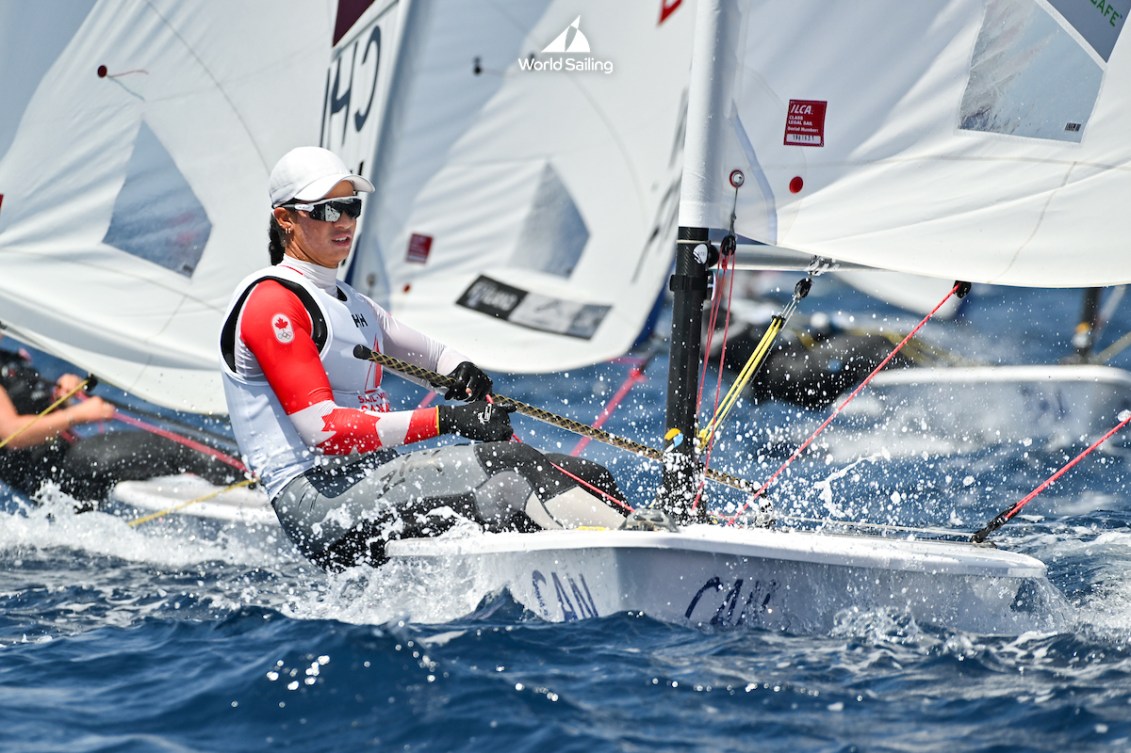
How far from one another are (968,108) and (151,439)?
3.83 metres

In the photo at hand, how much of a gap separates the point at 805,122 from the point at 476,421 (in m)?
1.19

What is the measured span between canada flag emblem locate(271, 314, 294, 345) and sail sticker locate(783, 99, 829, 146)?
141 cm

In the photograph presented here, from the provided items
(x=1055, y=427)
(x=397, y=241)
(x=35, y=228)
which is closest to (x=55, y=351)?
(x=35, y=228)

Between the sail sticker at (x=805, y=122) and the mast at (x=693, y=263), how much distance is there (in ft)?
0.63

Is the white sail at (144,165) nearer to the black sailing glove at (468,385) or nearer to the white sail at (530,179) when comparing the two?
the white sail at (530,179)

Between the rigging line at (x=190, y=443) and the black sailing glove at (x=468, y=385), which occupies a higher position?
the black sailing glove at (x=468, y=385)

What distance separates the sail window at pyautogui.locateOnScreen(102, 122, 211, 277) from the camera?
597cm

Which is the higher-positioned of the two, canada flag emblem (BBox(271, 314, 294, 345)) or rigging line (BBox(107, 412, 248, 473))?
canada flag emblem (BBox(271, 314, 294, 345))

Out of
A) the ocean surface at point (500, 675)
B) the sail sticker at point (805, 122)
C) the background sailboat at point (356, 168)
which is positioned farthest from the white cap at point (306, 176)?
the background sailboat at point (356, 168)

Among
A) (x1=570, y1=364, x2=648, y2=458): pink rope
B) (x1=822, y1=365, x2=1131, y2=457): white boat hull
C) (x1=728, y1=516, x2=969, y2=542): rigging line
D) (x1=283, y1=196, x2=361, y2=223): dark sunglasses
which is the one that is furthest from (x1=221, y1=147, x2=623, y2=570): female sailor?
(x1=822, y1=365, x2=1131, y2=457): white boat hull

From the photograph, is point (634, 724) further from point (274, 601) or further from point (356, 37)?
point (356, 37)

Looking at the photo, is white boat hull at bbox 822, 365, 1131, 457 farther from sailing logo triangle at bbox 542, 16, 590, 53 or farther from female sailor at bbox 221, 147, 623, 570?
female sailor at bbox 221, 147, 623, 570

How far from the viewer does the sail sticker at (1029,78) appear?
3.71 meters

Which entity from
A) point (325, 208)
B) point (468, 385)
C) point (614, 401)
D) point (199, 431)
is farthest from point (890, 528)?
point (199, 431)
